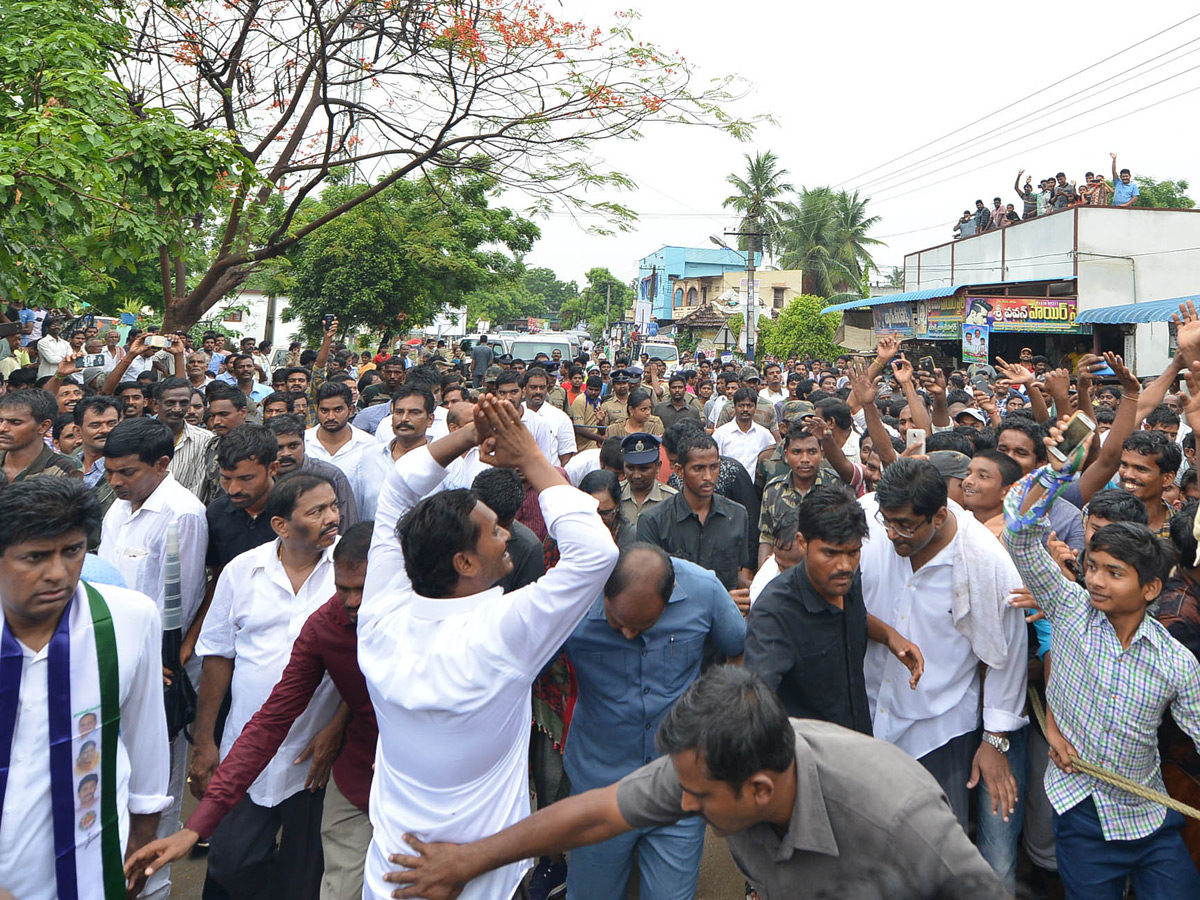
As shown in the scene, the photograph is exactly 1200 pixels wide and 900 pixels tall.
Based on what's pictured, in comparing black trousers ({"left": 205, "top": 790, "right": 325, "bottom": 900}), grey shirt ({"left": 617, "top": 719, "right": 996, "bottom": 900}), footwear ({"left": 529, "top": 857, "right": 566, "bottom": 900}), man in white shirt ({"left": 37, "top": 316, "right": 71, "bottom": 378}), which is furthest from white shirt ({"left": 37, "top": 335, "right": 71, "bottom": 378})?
grey shirt ({"left": 617, "top": 719, "right": 996, "bottom": 900})

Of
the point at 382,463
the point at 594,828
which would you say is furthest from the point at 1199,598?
the point at 382,463

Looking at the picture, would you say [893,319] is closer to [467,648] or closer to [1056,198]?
[1056,198]

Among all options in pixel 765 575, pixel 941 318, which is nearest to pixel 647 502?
pixel 765 575

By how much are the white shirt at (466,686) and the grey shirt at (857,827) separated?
2.04 feet

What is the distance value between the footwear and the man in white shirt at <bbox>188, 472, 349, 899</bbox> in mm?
1005

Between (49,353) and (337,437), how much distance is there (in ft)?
22.2

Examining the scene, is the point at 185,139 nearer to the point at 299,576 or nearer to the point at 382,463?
the point at 382,463

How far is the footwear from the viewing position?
3.86m

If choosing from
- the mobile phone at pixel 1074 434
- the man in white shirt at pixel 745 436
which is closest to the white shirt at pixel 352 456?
the man in white shirt at pixel 745 436

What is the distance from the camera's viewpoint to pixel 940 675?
3.35m

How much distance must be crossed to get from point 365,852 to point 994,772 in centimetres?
224

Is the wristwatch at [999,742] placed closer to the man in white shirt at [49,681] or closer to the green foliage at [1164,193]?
the man in white shirt at [49,681]

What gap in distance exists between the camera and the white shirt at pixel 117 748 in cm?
217

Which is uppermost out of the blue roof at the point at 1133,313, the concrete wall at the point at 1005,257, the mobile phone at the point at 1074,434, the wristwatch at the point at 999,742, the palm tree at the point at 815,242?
the palm tree at the point at 815,242
